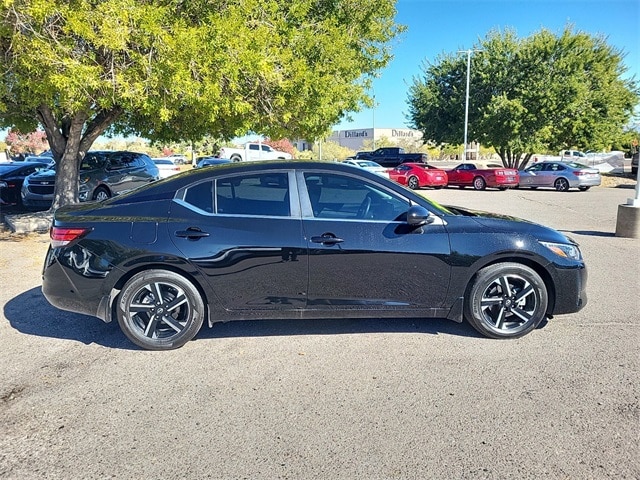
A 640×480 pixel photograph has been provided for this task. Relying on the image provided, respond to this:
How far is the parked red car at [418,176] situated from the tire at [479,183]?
161cm

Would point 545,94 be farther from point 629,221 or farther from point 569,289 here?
point 569,289

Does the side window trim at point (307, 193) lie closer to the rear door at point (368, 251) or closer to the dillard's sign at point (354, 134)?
the rear door at point (368, 251)

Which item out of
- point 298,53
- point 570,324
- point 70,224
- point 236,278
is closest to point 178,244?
point 236,278

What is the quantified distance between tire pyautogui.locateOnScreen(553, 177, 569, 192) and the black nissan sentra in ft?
70.6

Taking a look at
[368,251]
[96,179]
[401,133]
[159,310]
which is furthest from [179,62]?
[401,133]

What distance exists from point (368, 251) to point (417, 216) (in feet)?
1.70

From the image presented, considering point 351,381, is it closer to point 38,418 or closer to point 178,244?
point 178,244

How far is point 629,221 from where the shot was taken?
30.0 feet

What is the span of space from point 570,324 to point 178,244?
3.84 meters

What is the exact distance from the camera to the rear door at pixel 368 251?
3.99 metres

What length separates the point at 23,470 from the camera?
8.26 ft

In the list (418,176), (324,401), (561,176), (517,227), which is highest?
(517,227)

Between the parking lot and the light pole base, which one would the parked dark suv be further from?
the light pole base

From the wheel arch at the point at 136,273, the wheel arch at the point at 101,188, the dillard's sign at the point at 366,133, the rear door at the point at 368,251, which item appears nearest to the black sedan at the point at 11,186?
the wheel arch at the point at 101,188
